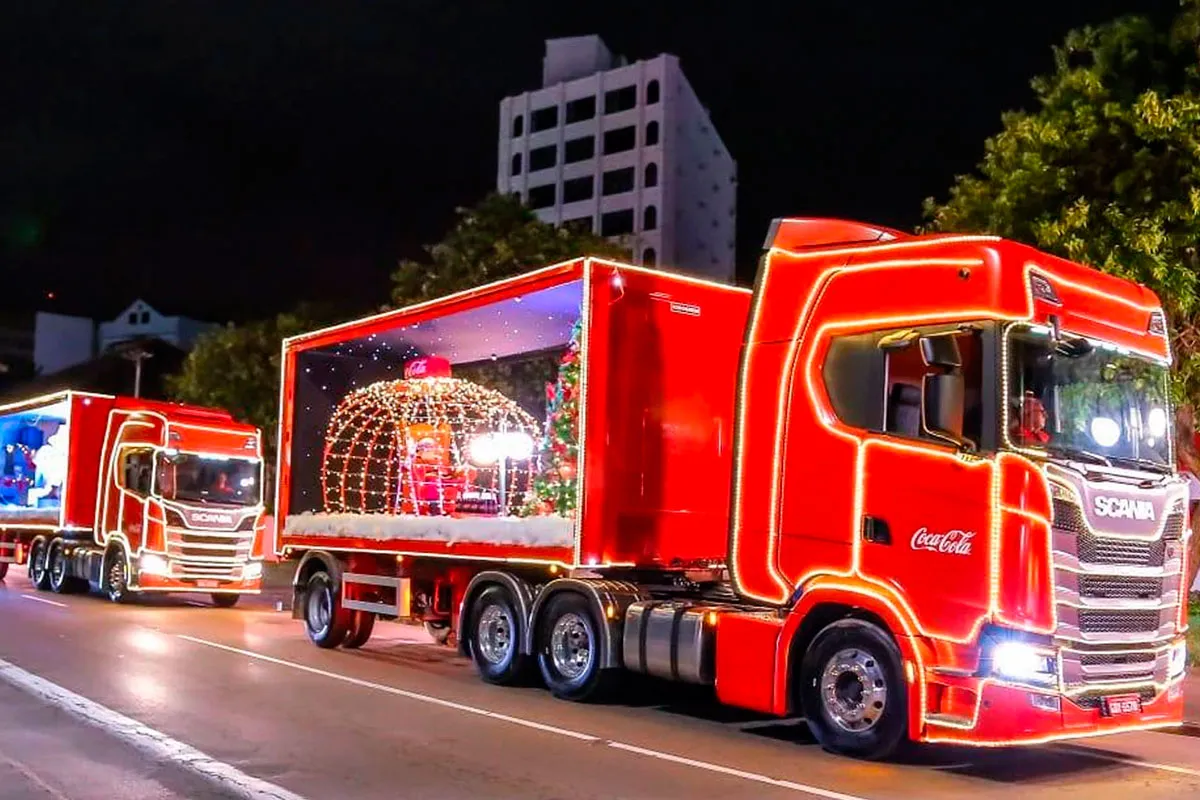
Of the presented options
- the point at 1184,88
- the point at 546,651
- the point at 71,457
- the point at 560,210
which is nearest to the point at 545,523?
the point at 546,651

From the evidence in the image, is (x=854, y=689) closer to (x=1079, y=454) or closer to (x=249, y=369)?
(x=1079, y=454)

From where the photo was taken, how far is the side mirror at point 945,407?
878cm

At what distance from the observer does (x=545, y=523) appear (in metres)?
12.2

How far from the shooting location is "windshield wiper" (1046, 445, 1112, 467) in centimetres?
875

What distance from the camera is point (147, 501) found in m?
22.5

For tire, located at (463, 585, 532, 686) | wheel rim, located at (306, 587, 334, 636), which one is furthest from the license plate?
wheel rim, located at (306, 587, 334, 636)

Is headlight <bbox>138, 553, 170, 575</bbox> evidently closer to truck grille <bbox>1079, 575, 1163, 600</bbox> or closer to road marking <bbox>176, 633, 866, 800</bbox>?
road marking <bbox>176, 633, 866, 800</bbox>

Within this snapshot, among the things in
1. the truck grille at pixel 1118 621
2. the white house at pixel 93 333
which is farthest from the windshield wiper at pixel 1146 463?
the white house at pixel 93 333

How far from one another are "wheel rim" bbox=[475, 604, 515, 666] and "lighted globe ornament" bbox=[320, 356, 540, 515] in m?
1.63

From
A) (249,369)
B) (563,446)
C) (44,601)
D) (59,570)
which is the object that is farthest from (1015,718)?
(249,369)

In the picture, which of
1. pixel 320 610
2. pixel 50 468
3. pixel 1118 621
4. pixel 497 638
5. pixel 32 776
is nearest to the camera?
pixel 32 776

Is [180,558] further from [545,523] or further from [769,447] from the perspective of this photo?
[769,447]

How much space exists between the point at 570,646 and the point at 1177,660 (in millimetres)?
5117

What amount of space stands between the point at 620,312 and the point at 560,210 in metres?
71.0
